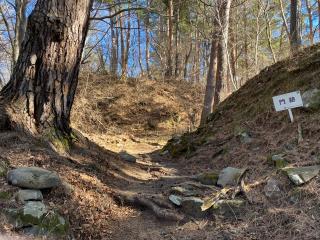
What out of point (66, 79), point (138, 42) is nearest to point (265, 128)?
point (66, 79)

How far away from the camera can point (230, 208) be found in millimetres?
4070

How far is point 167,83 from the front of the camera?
61.7ft

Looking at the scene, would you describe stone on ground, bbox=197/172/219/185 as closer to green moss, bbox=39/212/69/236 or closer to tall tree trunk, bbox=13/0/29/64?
green moss, bbox=39/212/69/236

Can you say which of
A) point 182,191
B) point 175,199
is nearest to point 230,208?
point 175,199

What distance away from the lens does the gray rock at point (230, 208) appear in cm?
404

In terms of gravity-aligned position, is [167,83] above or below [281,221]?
above

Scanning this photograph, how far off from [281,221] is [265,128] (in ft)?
10.3

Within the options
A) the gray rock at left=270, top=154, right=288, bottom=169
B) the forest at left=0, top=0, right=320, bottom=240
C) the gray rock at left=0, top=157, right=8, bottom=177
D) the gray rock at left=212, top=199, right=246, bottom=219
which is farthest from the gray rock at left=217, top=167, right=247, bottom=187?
the gray rock at left=0, top=157, right=8, bottom=177

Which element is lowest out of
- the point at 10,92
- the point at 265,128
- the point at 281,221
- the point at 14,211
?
the point at 281,221

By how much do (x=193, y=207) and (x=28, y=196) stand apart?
6.34 ft

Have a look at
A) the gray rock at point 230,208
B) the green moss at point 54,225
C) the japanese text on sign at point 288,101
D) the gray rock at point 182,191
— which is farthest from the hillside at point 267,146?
the green moss at point 54,225

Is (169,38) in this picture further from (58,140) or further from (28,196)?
(28,196)

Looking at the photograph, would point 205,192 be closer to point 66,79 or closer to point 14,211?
point 14,211

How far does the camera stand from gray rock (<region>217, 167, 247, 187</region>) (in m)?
4.80
